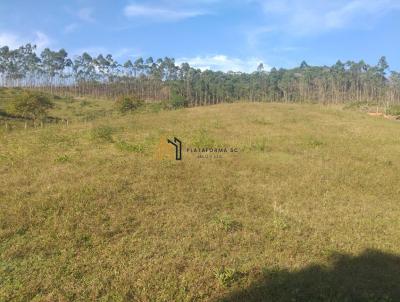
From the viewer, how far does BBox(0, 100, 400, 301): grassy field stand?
847 cm

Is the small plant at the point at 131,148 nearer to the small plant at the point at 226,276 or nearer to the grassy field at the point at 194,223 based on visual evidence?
the grassy field at the point at 194,223

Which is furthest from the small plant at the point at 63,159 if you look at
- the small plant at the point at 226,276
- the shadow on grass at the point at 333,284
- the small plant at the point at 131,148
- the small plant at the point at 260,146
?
the shadow on grass at the point at 333,284

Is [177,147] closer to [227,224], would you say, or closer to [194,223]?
[194,223]

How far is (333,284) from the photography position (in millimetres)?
8680

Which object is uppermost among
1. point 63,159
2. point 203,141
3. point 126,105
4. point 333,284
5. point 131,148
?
point 126,105

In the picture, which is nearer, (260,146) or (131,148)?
(131,148)

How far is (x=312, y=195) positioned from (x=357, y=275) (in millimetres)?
6790

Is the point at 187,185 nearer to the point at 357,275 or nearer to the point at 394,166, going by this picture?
the point at 357,275

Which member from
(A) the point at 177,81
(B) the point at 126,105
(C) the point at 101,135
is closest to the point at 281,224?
(C) the point at 101,135

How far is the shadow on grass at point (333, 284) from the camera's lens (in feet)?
26.6

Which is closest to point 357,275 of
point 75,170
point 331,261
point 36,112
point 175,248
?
point 331,261

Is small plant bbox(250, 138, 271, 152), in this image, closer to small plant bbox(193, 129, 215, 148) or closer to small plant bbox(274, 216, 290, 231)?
small plant bbox(193, 129, 215, 148)

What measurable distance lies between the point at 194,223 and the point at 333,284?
4773mm

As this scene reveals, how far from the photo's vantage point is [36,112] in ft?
186
